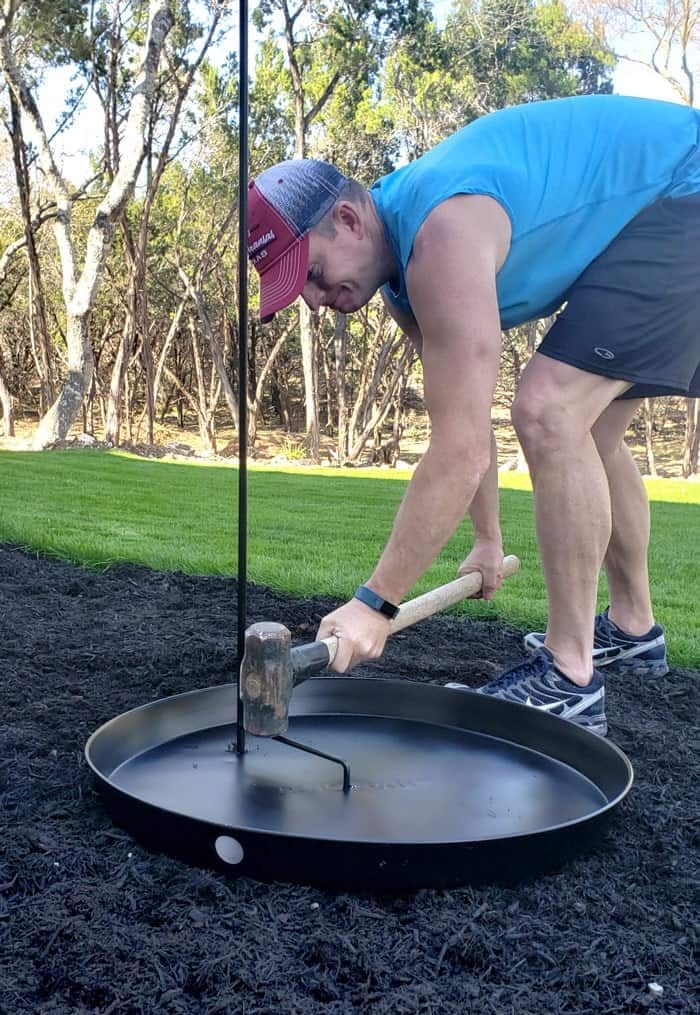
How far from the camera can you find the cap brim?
1.72 m

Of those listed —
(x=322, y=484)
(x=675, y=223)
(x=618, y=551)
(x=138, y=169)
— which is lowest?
(x=322, y=484)

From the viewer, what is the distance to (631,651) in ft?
8.45

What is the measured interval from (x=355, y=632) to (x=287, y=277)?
2.30ft

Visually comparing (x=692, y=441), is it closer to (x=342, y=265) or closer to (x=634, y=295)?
(x=634, y=295)

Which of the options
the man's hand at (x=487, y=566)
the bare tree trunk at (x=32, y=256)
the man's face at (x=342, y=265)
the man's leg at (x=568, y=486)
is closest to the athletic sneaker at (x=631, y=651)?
the man's hand at (x=487, y=566)

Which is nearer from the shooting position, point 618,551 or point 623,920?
point 623,920

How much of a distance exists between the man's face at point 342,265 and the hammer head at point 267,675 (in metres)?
0.72

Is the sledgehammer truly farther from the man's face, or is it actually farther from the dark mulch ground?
the man's face

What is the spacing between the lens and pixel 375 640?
1565 mm

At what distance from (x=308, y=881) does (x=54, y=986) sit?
0.40 m

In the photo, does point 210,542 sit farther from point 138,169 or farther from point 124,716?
point 138,169

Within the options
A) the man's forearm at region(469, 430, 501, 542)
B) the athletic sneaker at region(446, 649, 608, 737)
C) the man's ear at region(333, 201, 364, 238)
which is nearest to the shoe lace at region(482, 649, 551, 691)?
the athletic sneaker at region(446, 649, 608, 737)

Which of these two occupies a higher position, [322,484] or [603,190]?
[603,190]

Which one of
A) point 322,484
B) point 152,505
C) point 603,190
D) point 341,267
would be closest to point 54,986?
point 341,267
